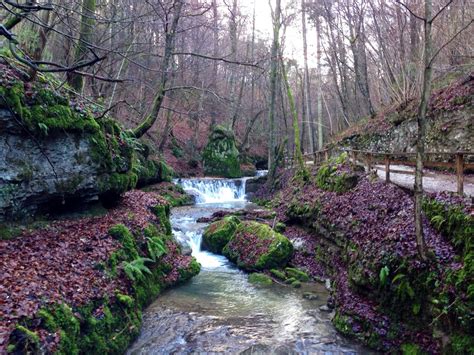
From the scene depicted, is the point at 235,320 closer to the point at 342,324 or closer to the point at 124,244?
the point at 342,324

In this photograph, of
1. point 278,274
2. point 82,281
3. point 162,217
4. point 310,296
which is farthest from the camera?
point 162,217

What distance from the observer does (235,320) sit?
7.88 m

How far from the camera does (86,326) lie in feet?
19.3

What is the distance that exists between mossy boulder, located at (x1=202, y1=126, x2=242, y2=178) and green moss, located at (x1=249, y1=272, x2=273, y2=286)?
1952 cm

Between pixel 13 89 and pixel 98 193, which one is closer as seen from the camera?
pixel 13 89

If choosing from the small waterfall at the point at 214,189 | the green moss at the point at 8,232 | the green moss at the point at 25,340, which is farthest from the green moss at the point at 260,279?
the small waterfall at the point at 214,189

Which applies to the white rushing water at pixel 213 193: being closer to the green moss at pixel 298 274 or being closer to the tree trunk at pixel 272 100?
the tree trunk at pixel 272 100

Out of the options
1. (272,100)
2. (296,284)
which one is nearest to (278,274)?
(296,284)

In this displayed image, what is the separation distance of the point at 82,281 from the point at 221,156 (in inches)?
950

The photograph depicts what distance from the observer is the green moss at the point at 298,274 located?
10641mm

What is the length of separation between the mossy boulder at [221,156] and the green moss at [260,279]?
19.5 meters

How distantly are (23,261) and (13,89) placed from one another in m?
3.31

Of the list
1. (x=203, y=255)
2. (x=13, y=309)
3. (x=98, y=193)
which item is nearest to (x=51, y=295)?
(x=13, y=309)

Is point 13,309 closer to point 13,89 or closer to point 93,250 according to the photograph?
point 93,250
